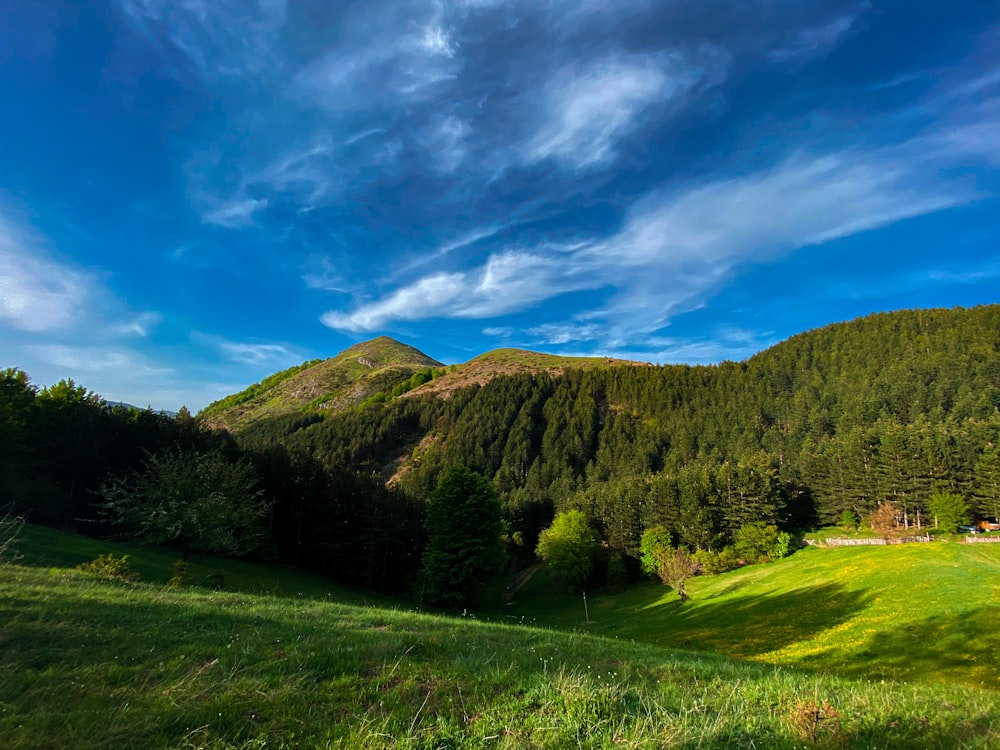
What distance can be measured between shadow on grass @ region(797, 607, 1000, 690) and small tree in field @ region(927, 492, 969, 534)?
1956 inches

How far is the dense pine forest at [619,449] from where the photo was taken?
45.6 m

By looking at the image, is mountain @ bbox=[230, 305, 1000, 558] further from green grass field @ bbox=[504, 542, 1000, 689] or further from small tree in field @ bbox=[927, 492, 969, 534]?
green grass field @ bbox=[504, 542, 1000, 689]

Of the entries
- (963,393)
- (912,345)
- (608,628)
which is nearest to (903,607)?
(608,628)

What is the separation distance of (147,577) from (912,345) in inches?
8144

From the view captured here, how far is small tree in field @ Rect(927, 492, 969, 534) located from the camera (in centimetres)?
6147

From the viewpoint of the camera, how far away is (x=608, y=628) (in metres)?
44.7

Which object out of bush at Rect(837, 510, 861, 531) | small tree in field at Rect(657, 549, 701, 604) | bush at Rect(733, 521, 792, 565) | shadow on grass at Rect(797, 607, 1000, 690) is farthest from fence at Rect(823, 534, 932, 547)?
shadow on grass at Rect(797, 607, 1000, 690)

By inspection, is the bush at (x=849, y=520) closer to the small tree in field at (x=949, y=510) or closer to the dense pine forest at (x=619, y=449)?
the dense pine forest at (x=619, y=449)

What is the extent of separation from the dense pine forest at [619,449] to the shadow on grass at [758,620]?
26.1 m

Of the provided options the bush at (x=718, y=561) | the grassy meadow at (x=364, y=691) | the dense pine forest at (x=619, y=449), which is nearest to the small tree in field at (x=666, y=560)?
the bush at (x=718, y=561)

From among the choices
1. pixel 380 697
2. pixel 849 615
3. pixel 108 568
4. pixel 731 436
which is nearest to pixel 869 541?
pixel 849 615

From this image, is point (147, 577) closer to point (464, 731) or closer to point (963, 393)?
point (464, 731)

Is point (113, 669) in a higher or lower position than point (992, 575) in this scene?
higher

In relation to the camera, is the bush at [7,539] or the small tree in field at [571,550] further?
the small tree in field at [571,550]
